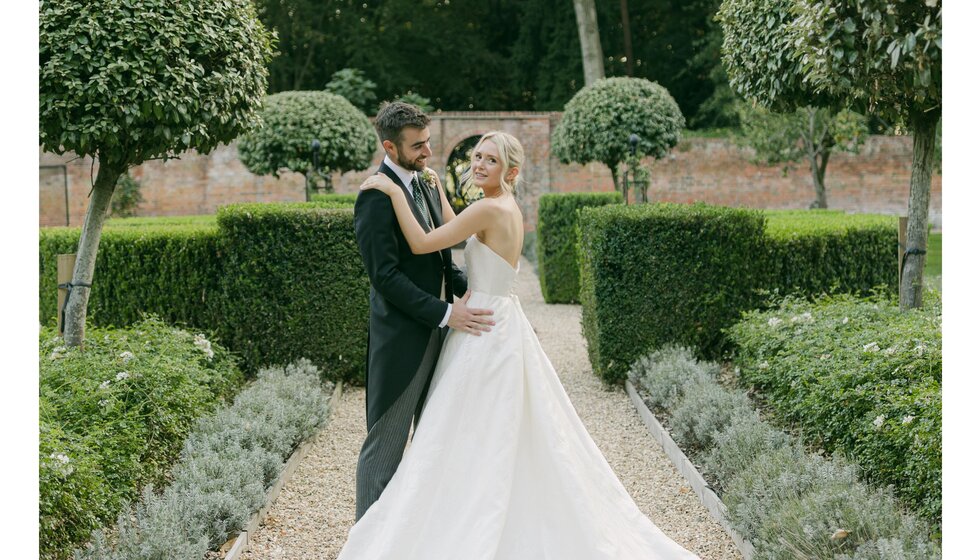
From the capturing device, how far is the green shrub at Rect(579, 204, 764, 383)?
7078 mm

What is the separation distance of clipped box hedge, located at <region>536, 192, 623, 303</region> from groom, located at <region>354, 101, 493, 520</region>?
8873 mm

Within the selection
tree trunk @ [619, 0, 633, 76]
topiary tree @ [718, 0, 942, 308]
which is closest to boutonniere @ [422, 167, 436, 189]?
topiary tree @ [718, 0, 942, 308]

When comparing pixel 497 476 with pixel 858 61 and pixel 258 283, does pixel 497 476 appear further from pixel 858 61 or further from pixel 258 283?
pixel 258 283

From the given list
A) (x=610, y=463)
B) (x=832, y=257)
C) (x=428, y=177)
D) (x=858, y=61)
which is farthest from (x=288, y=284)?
(x=832, y=257)

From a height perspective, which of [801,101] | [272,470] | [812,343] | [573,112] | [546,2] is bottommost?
[272,470]

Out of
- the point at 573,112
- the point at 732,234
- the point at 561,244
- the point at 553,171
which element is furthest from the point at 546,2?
the point at 732,234

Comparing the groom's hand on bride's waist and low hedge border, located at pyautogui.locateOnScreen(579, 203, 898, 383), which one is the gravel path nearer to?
low hedge border, located at pyautogui.locateOnScreen(579, 203, 898, 383)

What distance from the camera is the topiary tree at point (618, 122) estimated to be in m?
15.9

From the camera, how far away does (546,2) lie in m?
28.5

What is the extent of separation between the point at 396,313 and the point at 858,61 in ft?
8.73

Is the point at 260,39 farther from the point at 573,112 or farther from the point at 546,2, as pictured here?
the point at 546,2

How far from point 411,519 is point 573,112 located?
13929 mm

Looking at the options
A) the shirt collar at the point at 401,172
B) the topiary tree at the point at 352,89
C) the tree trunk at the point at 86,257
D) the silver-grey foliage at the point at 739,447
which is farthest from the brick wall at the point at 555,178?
the shirt collar at the point at 401,172

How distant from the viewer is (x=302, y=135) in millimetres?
15109
